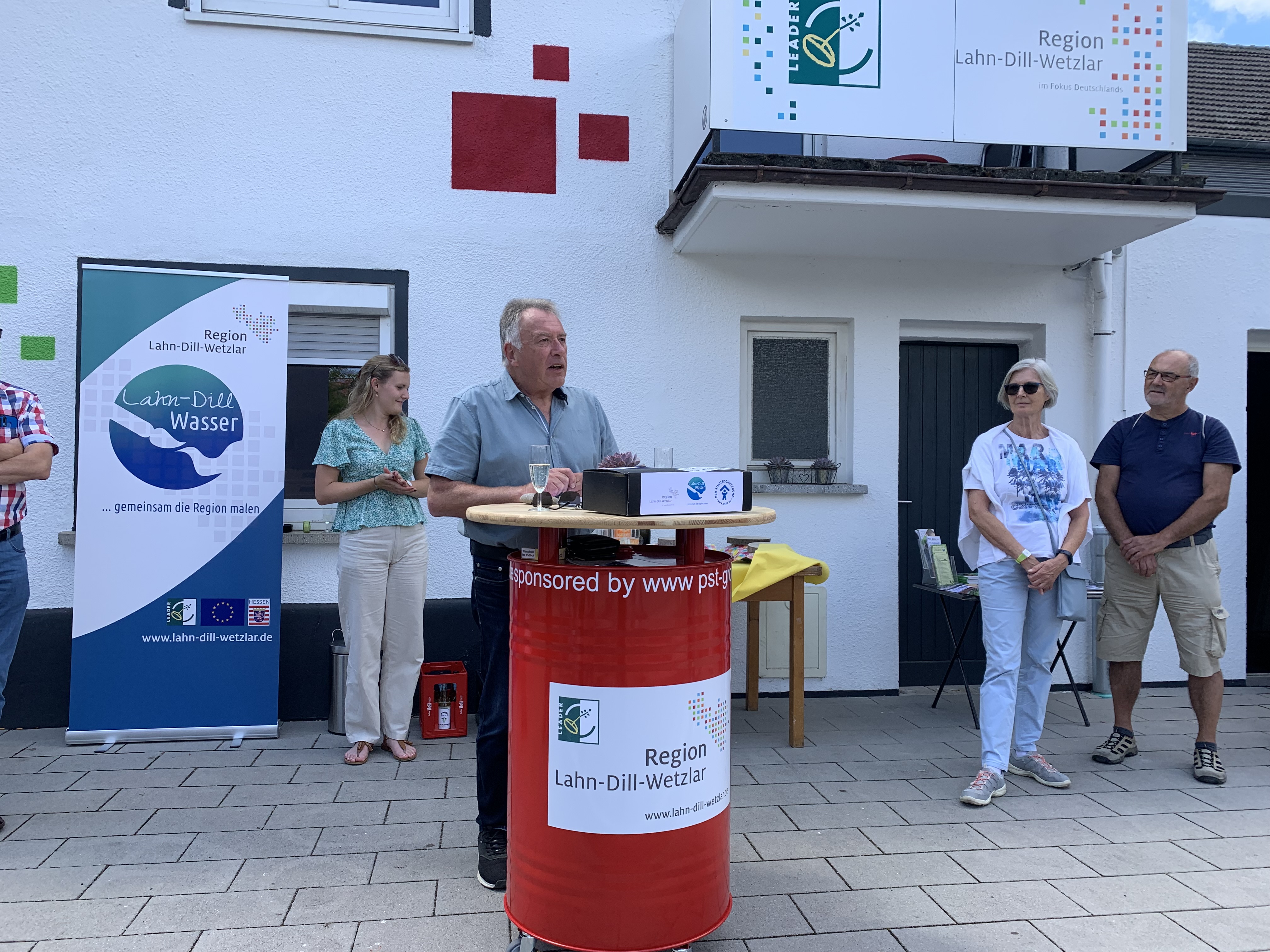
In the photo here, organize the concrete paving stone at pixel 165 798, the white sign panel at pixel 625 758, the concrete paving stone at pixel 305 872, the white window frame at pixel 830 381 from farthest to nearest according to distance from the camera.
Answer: the white window frame at pixel 830 381 < the concrete paving stone at pixel 165 798 < the concrete paving stone at pixel 305 872 < the white sign panel at pixel 625 758

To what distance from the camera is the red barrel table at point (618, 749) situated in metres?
2.34

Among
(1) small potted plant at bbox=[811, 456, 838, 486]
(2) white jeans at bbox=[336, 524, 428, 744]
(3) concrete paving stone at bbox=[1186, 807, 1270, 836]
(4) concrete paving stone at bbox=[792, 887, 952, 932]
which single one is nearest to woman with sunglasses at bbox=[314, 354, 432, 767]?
(2) white jeans at bbox=[336, 524, 428, 744]

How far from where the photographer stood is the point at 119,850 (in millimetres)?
3266

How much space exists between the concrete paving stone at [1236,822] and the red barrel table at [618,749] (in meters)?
2.40

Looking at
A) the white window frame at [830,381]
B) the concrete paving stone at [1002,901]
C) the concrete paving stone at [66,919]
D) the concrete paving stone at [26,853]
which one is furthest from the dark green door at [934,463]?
the concrete paving stone at [26,853]

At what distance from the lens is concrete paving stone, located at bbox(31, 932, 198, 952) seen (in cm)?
256

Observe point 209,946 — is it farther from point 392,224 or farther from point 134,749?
point 392,224

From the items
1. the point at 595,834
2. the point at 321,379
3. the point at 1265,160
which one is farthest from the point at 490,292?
the point at 1265,160

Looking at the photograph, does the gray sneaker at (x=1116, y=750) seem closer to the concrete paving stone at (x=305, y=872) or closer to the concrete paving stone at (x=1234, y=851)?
the concrete paving stone at (x=1234, y=851)

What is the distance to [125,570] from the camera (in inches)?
180

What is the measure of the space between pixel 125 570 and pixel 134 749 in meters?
0.91

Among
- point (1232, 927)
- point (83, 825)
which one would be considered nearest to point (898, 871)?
point (1232, 927)

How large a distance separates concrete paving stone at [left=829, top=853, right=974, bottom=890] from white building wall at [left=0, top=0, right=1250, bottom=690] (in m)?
2.45

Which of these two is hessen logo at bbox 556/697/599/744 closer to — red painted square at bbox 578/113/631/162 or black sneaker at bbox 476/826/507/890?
black sneaker at bbox 476/826/507/890
